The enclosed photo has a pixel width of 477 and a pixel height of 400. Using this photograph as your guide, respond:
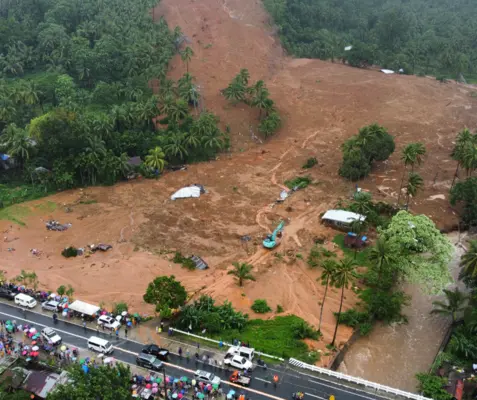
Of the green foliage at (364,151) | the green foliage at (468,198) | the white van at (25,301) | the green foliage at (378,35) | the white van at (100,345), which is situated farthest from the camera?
the green foliage at (378,35)

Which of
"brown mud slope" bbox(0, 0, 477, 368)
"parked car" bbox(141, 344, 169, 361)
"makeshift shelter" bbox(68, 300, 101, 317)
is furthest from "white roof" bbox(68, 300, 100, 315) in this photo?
"parked car" bbox(141, 344, 169, 361)

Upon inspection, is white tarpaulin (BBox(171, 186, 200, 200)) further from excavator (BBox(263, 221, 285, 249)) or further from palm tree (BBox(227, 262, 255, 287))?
palm tree (BBox(227, 262, 255, 287))

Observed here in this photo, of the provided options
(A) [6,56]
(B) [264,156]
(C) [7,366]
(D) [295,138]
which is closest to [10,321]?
(C) [7,366]

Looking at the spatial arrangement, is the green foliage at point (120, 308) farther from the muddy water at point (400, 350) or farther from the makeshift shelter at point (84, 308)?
the muddy water at point (400, 350)

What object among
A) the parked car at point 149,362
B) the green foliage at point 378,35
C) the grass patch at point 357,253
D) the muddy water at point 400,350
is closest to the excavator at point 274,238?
the grass patch at point 357,253

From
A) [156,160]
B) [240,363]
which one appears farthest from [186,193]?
[240,363]

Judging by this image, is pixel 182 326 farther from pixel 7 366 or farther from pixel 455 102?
pixel 455 102

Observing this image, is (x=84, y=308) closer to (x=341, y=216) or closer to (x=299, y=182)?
(x=341, y=216)

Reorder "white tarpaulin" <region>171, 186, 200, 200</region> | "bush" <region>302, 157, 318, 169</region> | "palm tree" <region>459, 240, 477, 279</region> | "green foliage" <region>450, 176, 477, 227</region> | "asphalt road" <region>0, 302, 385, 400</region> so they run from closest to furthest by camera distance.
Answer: "asphalt road" <region>0, 302, 385, 400</region>, "palm tree" <region>459, 240, 477, 279</region>, "green foliage" <region>450, 176, 477, 227</region>, "white tarpaulin" <region>171, 186, 200, 200</region>, "bush" <region>302, 157, 318, 169</region>
